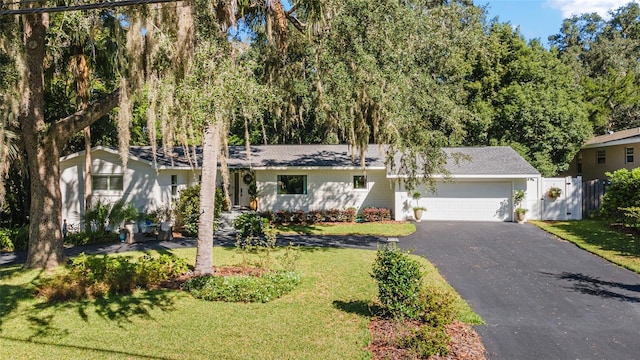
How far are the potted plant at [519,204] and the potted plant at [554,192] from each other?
4.53 feet

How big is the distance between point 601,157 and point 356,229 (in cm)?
1593

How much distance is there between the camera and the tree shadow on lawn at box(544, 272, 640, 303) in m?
8.91

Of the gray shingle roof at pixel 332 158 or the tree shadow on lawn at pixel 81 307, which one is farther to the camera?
the gray shingle roof at pixel 332 158

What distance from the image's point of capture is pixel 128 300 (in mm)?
8430

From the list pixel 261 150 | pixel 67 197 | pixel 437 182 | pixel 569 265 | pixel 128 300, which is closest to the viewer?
pixel 128 300

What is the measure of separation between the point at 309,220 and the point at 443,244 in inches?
290

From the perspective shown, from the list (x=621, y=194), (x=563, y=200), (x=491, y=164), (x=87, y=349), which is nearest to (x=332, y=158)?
(x=491, y=164)

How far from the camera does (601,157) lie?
24.5m

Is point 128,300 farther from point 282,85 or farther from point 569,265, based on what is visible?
point 569,265

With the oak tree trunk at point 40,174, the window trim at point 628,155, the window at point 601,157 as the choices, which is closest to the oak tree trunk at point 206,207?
the oak tree trunk at point 40,174

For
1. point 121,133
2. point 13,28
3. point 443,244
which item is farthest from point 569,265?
point 13,28

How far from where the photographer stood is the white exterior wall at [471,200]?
1995cm

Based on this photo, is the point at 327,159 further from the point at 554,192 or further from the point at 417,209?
the point at 554,192

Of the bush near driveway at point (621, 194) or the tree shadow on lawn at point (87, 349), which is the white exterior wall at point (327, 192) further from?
the tree shadow on lawn at point (87, 349)
